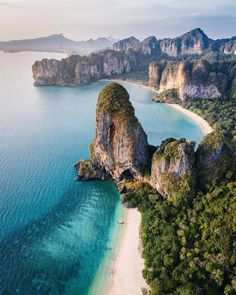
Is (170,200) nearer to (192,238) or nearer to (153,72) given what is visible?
(192,238)

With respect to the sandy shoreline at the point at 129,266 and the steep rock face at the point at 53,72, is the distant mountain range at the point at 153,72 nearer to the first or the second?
the steep rock face at the point at 53,72

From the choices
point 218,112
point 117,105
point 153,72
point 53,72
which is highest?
point 117,105

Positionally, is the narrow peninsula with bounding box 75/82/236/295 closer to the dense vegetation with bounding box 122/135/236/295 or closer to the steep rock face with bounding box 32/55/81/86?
the dense vegetation with bounding box 122/135/236/295

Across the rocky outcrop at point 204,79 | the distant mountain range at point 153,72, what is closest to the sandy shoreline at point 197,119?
the rocky outcrop at point 204,79

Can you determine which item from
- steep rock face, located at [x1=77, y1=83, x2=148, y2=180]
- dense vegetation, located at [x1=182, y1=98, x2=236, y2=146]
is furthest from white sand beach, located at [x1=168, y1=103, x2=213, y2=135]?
steep rock face, located at [x1=77, y1=83, x2=148, y2=180]

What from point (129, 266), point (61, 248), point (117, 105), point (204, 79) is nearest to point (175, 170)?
point (117, 105)

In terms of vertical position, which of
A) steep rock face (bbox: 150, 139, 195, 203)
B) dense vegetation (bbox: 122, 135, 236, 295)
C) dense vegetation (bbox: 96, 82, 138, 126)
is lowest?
dense vegetation (bbox: 122, 135, 236, 295)
